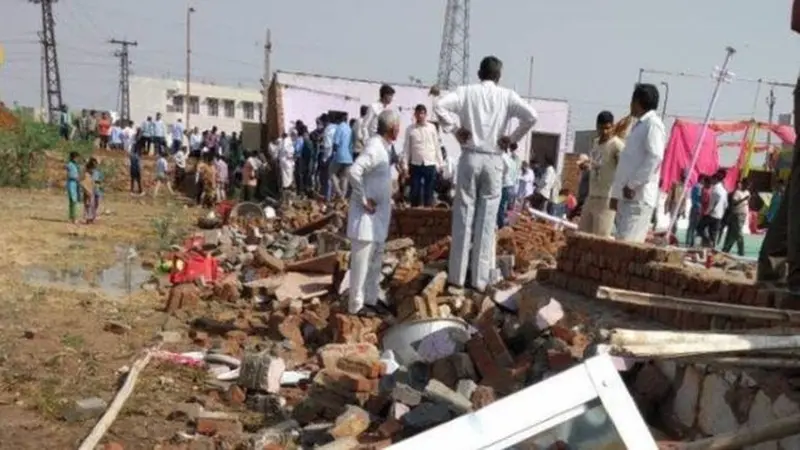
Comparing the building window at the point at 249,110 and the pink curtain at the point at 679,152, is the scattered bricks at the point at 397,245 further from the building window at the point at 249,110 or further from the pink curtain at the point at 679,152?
the building window at the point at 249,110

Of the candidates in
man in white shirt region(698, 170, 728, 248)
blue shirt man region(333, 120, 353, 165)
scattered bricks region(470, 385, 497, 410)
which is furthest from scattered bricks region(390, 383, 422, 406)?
man in white shirt region(698, 170, 728, 248)

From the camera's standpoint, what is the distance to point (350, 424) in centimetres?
452

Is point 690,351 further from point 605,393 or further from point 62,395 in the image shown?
point 62,395

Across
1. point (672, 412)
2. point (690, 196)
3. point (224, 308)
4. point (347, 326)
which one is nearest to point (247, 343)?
point (347, 326)

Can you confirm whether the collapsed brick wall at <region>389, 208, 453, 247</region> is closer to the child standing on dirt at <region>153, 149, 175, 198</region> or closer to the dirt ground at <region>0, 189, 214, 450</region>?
the dirt ground at <region>0, 189, 214, 450</region>

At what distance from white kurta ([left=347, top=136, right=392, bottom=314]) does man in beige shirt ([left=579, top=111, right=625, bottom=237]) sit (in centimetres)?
173

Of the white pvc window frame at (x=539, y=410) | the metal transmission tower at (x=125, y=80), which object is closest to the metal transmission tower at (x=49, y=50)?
the metal transmission tower at (x=125, y=80)

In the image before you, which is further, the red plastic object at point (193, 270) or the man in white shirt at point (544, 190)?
the man in white shirt at point (544, 190)

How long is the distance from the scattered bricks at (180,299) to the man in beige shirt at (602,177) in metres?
4.05

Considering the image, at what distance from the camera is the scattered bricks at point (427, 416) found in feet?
14.3

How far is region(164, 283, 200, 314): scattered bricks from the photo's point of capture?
8234mm

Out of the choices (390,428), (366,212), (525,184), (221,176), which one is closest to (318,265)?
(366,212)

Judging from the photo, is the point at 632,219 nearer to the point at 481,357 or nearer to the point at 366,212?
the point at 481,357

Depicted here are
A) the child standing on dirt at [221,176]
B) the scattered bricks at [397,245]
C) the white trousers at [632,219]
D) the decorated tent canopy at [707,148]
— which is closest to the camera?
the white trousers at [632,219]
